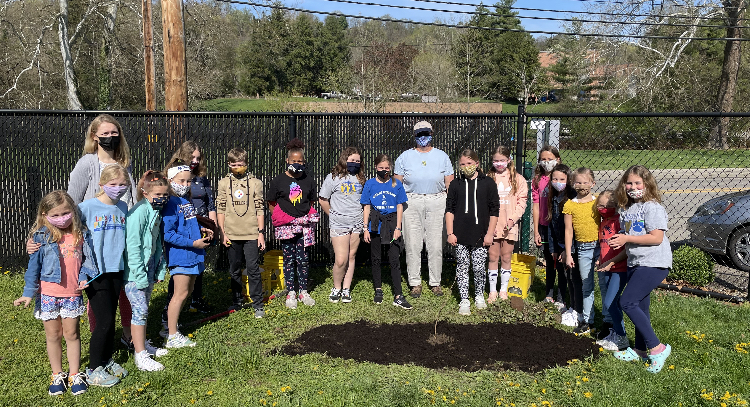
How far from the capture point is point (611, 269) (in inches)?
213

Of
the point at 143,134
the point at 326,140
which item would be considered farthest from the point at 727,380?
the point at 143,134

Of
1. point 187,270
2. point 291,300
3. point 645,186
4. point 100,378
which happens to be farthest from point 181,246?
point 645,186

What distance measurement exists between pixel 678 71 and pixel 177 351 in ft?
95.9

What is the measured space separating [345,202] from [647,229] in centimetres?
337

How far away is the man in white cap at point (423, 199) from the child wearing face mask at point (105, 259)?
3.42 metres

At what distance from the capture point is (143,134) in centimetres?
795

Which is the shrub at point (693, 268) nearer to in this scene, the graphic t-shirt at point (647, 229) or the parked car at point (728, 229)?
the parked car at point (728, 229)

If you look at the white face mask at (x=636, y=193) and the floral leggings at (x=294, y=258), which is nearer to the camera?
the white face mask at (x=636, y=193)

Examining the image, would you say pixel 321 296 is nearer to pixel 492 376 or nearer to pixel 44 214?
pixel 492 376

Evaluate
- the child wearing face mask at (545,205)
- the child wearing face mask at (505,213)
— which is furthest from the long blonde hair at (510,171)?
the child wearing face mask at (545,205)

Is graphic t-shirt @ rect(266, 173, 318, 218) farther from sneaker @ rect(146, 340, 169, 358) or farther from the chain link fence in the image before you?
sneaker @ rect(146, 340, 169, 358)

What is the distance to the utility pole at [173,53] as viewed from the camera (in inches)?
354

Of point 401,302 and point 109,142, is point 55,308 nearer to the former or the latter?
point 109,142

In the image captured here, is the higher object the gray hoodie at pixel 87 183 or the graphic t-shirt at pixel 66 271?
the gray hoodie at pixel 87 183
